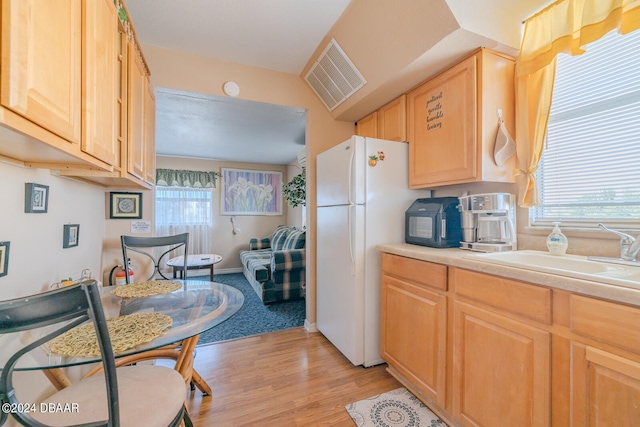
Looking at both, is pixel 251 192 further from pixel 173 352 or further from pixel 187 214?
pixel 173 352

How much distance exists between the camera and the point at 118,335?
0.94 m

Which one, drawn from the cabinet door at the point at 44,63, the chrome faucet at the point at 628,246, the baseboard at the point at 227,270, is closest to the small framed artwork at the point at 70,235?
the cabinet door at the point at 44,63

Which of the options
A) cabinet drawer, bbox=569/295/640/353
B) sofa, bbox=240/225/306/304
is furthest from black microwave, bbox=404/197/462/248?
sofa, bbox=240/225/306/304

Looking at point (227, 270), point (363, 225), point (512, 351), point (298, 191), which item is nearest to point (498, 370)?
point (512, 351)

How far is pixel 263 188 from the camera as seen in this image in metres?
5.63

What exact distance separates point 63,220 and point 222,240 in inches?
153

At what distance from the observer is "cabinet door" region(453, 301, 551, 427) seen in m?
1.01

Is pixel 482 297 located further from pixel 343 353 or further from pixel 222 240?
pixel 222 240

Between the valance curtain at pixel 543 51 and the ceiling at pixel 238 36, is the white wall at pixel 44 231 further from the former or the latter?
the valance curtain at pixel 543 51

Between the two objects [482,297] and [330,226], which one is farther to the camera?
[330,226]

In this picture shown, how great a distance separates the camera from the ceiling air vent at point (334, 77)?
206cm

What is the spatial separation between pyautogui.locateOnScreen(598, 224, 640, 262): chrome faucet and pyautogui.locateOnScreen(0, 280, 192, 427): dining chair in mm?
1967

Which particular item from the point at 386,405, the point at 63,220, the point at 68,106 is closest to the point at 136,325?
the point at 68,106

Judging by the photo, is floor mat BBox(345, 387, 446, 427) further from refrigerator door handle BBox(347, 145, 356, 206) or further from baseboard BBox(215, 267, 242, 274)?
baseboard BBox(215, 267, 242, 274)
